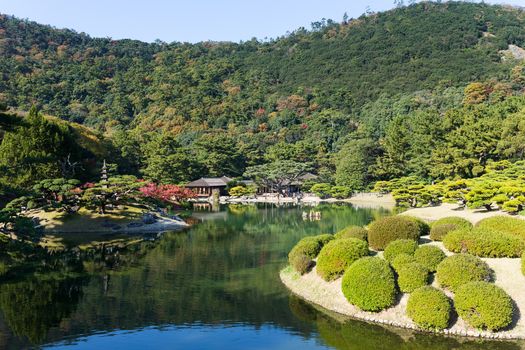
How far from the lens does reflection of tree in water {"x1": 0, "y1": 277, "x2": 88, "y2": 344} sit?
1555 centimetres

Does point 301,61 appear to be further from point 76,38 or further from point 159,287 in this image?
point 159,287

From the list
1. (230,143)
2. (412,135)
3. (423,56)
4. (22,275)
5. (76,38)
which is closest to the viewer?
(22,275)

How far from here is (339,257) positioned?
59.7 feet

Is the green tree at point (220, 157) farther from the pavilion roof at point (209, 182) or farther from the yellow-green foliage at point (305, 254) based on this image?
the yellow-green foliage at point (305, 254)

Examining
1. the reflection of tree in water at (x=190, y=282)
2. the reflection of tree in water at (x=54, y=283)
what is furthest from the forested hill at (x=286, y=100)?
the reflection of tree in water at (x=190, y=282)

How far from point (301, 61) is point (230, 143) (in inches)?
3632

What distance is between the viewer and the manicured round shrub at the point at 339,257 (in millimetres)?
18062

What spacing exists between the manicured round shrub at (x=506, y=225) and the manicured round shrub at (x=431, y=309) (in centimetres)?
573

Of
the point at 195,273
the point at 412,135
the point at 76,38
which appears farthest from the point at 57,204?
the point at 76,38

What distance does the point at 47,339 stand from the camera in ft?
47.8

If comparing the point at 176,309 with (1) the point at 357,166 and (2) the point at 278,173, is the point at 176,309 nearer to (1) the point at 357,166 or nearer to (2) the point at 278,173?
(2) the point at 278,173

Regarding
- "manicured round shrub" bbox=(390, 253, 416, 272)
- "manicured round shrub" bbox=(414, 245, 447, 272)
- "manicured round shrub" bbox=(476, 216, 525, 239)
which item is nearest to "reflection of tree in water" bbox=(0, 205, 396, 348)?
"manicured round shrub" bbox=(390, 253, 416, 272)

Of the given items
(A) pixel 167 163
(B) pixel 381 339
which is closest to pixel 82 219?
(B) pixel 381 339

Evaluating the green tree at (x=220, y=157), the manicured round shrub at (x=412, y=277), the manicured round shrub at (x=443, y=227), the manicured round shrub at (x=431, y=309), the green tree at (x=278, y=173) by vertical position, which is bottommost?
the manicured round shrub at (x=431, y=309)
